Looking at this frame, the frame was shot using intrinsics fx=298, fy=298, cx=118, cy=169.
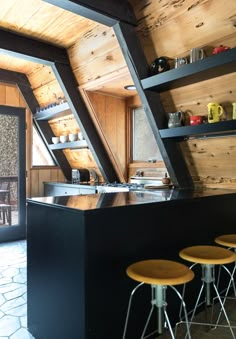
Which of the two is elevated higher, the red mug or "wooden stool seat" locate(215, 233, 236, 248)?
the red mug

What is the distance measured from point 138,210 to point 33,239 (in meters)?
0.76

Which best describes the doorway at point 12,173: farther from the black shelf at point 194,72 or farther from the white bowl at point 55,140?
the black shelf at point 194,72

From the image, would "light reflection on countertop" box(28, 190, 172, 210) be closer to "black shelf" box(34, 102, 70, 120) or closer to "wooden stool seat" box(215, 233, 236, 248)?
"wooden stool seat" box(215, 233, 236, 248)

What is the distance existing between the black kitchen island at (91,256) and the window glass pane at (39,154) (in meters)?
3.20

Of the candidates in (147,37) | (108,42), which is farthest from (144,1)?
(108,42)

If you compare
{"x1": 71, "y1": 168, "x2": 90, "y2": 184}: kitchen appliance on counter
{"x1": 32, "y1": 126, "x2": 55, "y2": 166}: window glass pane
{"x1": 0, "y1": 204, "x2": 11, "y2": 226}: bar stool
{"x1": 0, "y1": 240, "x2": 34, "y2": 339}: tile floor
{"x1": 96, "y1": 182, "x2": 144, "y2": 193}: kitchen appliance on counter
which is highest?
{"x1": 32, "y1": 126, "x2": 55, "y2": 166}: window glass pane

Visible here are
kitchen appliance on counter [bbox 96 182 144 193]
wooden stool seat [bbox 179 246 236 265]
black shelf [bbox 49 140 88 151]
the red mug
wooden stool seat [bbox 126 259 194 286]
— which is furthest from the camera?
black shelf [bbox 49 140 88 151]

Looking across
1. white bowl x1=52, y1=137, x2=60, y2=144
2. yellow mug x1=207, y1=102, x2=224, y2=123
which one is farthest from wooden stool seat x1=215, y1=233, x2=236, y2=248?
white bowl x1=52, y1=137, x2=60, y2=144

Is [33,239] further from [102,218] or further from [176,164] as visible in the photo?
[176,164]

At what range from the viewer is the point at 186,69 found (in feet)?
7.88

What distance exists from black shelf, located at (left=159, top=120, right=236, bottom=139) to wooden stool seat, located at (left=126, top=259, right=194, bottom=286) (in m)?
1.22

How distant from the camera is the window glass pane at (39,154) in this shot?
204 inches

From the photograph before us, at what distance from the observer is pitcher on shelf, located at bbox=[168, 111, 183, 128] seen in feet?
9.20

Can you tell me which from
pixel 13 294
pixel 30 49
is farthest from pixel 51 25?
pixel 13 294
